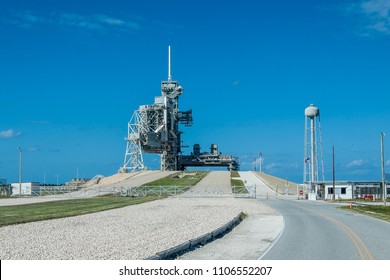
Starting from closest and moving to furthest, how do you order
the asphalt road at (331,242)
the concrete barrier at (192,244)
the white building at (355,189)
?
1. the concrete barrier at (192,244)
2. the asphalt road at (331,242)
3. the white building at (355,189)

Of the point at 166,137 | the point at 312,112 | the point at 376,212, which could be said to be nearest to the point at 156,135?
the point at 166,137

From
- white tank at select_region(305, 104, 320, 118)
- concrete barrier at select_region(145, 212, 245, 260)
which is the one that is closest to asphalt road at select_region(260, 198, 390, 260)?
concrete barrier at select_region(145, 212, 245, 260)

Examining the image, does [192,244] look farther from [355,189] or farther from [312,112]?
[312,112]

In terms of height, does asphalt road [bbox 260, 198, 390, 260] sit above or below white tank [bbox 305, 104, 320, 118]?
below

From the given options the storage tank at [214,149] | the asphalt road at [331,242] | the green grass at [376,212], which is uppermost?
the storage tank at [214,149]

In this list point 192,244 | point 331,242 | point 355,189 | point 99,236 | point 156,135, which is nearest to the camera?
point 192,244

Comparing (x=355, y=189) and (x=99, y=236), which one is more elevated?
(x=355, y=189)

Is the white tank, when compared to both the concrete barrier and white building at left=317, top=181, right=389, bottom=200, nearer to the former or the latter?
white building at left=317, top=181, right=389, bottom=200

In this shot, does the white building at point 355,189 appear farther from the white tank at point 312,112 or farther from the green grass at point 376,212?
the green grass at point 376,212

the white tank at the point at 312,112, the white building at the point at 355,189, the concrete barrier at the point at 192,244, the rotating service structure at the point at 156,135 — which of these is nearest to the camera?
the concrete barrier at the point at 192,244

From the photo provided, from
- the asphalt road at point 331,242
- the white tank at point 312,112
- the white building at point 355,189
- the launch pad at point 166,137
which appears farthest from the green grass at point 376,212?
the launch pad at point 166,137

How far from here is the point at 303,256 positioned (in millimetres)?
18719

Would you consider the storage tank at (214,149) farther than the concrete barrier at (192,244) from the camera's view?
Yes

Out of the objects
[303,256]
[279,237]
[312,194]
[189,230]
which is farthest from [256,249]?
[312,194]
